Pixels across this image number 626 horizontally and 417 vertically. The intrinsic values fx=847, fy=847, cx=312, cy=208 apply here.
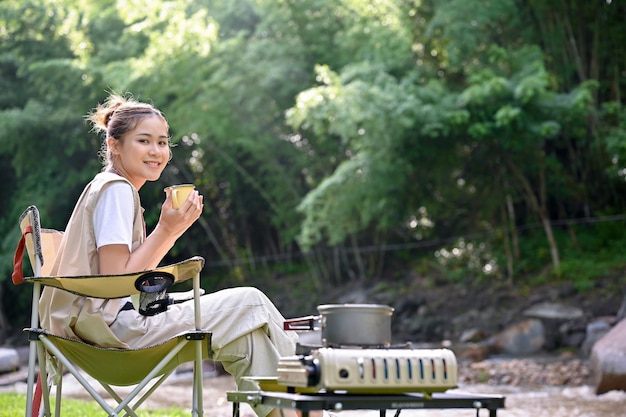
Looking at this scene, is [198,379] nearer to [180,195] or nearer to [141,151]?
[180,195]

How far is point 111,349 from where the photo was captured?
1969 mm

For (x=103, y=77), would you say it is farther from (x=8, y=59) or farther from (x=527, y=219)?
(x=527, y=219)

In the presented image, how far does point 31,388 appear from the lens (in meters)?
1.96

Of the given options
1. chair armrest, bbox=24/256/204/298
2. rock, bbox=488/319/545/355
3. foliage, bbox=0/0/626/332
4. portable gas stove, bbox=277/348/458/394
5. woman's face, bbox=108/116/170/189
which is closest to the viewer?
portable gas stove, bbox=277/348/458/394

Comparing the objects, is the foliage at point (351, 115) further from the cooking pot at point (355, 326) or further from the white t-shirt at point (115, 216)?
the cooking pot at point (355, 326)

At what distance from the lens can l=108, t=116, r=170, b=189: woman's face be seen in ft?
7.39

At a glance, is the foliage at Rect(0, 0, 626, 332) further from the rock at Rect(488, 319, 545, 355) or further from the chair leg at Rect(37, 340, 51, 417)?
the chair leg at Rect(37, 340, 51, 417)

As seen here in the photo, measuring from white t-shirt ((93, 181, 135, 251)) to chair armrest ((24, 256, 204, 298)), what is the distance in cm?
11

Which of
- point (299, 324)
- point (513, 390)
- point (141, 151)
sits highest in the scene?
point (141, 151)

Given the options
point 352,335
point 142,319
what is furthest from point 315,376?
point 142,319

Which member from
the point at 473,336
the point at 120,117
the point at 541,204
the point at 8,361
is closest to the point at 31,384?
the point at 120,117

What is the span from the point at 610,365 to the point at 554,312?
3.34 m

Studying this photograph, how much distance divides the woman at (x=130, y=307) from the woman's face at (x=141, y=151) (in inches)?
4.5

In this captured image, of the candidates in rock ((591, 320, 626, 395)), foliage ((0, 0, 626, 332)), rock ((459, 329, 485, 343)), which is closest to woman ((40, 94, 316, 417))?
rock ((591, 320, 626, 395))
